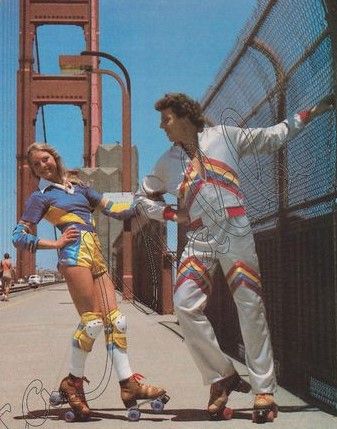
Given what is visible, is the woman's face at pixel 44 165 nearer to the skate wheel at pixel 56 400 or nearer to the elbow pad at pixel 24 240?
the elbow pad at pixel 24 240

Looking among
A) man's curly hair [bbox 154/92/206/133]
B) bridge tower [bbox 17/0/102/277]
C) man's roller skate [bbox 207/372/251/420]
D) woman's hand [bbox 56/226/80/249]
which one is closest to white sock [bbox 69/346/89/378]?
woman's hand [bbox 56/226/80/249]

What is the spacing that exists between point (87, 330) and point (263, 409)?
90cm

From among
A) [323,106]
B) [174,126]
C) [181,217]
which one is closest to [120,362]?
[181,217]

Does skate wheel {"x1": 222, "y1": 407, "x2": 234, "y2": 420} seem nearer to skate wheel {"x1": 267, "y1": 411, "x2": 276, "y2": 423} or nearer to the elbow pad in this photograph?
skate wheel {"x1": 267, "y1": 411, "x2": 276, "y2": 423}

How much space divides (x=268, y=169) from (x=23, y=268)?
2591 inches

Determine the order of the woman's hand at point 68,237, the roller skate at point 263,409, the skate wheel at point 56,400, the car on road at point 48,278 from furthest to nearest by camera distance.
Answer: the car on road at point 48,278 → the skate wheel at point 56,400 → the woman's hand at point 68,237 → the roller skate at point 263,409

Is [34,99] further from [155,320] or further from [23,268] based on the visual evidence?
[155,320]

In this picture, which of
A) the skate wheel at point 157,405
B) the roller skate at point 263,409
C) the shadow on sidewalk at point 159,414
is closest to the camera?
the roller skate at point 263,409

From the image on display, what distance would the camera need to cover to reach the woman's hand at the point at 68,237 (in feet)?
11.9

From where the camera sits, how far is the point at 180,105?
3539 millimetres

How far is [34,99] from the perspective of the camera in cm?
7550

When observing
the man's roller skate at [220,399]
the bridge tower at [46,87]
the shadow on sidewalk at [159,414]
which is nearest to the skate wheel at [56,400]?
the shadow on sidewalk at [159,414]

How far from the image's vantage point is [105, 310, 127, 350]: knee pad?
12.5 feet

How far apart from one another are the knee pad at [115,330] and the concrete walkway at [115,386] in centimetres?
16
